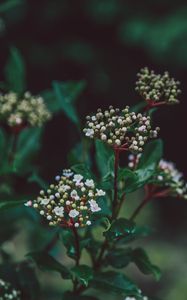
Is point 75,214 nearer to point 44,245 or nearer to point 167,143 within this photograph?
point 44,245

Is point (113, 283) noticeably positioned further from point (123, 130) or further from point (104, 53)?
point (104, 53)

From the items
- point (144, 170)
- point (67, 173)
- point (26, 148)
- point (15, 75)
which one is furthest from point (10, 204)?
point (15, 75)

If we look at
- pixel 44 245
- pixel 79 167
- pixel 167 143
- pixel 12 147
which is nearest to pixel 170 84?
pixel 79 167

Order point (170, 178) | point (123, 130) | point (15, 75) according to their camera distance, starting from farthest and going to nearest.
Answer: point (15, 75) < point (170, 178) < point (123, 130)

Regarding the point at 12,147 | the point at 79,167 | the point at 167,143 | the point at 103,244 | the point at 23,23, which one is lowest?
the point at 103,244

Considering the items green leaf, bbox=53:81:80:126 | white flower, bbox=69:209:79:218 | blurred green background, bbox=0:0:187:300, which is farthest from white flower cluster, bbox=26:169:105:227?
blurred green background, bbox=0:0:187:300

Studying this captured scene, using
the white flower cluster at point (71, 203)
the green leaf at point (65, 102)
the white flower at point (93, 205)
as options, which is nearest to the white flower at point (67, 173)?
the white flower cluster at point (71, 203)

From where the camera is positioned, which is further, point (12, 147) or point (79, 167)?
point (12, 147)
